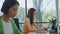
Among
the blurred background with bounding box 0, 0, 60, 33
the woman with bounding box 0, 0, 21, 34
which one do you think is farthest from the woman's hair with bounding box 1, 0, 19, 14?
the blurred background with bounding box 0, 0, 60, 33

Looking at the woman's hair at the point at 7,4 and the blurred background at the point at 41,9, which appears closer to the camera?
the woman's hair at the point at 7,4

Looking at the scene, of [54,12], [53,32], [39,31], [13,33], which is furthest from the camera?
[54,12]

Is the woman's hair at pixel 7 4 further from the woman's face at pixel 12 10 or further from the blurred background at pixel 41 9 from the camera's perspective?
the blurred background at pixel 41 9

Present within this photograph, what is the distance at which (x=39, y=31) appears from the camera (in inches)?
153

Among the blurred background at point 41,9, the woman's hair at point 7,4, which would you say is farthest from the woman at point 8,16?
the blurred background at point 41,9

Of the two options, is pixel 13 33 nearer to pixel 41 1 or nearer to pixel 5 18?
pixel 5 18

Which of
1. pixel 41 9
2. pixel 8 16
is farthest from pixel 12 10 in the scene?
pixel 41 9

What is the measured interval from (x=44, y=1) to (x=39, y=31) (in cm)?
222

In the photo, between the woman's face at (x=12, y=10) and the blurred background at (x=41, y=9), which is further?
the blurred background at (x=41, y=9)

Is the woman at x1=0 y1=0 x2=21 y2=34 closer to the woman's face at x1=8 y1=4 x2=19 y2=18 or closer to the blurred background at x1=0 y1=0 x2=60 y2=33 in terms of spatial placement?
the woman's face at x1=8 y1=4 x2=19 y2=18

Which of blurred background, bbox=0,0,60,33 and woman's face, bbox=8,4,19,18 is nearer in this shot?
woman's face, bbox=8,4,19,18

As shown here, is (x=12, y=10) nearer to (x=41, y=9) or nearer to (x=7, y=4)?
(x=7, y=4)

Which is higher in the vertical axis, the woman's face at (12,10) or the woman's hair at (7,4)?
the woman's hair at (7,4)

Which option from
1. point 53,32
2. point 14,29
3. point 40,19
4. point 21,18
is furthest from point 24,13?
point 14,29
